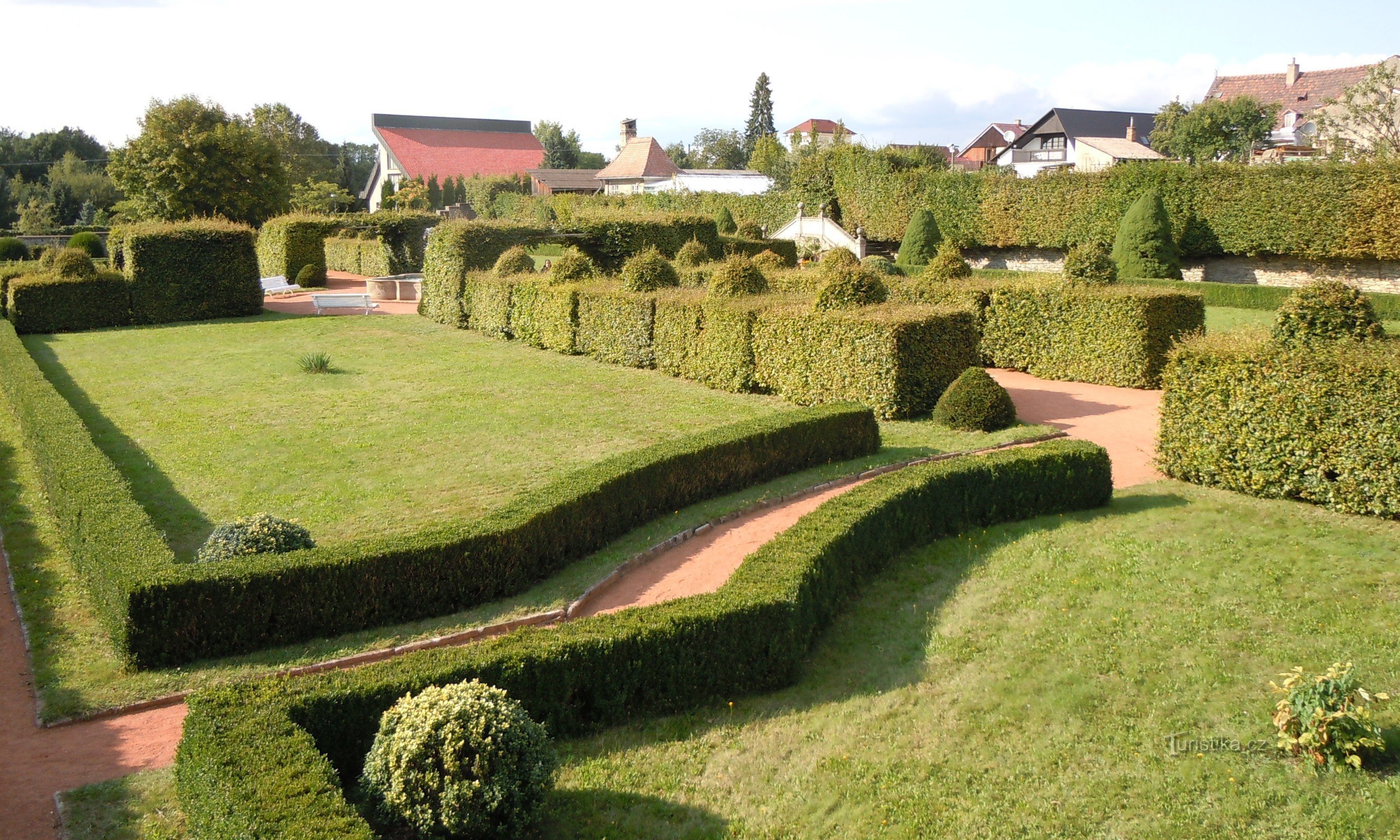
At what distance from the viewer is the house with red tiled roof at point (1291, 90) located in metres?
55.0

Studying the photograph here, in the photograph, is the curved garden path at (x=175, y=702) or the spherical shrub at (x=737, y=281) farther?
the spherical shrub at (x=737, y=281)

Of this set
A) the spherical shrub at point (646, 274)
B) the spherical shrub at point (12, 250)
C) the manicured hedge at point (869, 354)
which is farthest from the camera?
the spherical shrub at point (12, 250)

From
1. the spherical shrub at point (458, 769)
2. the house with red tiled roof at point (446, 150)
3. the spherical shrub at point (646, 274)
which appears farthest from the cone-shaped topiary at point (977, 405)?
the house with red tiled roof at point (446, 150)

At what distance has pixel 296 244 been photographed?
35156mm

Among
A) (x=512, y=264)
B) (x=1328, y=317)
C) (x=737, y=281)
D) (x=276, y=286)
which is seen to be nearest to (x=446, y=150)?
(x=276, y=286)

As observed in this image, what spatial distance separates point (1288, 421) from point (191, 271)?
2739cm

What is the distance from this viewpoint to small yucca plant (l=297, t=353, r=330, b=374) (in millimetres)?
19141

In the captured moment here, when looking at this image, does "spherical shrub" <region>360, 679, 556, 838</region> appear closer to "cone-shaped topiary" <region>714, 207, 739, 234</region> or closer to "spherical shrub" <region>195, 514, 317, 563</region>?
"spherical shrub" <region>195, 514, 317, 563</region>

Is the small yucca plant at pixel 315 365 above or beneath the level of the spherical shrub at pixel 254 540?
above

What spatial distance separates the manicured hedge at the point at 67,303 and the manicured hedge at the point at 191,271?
0.41 meters

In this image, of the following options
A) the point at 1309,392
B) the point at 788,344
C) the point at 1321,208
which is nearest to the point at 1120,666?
the point at 1309,392

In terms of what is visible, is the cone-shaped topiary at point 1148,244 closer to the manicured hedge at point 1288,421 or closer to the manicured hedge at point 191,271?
the manicured hedge at point 1288,421

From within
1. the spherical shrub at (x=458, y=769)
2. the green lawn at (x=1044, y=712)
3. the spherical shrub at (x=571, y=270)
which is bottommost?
the green lawn at (x=1044, y=712)

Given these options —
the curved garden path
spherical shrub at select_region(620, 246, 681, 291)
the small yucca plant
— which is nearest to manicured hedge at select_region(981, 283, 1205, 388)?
the curved garden path
